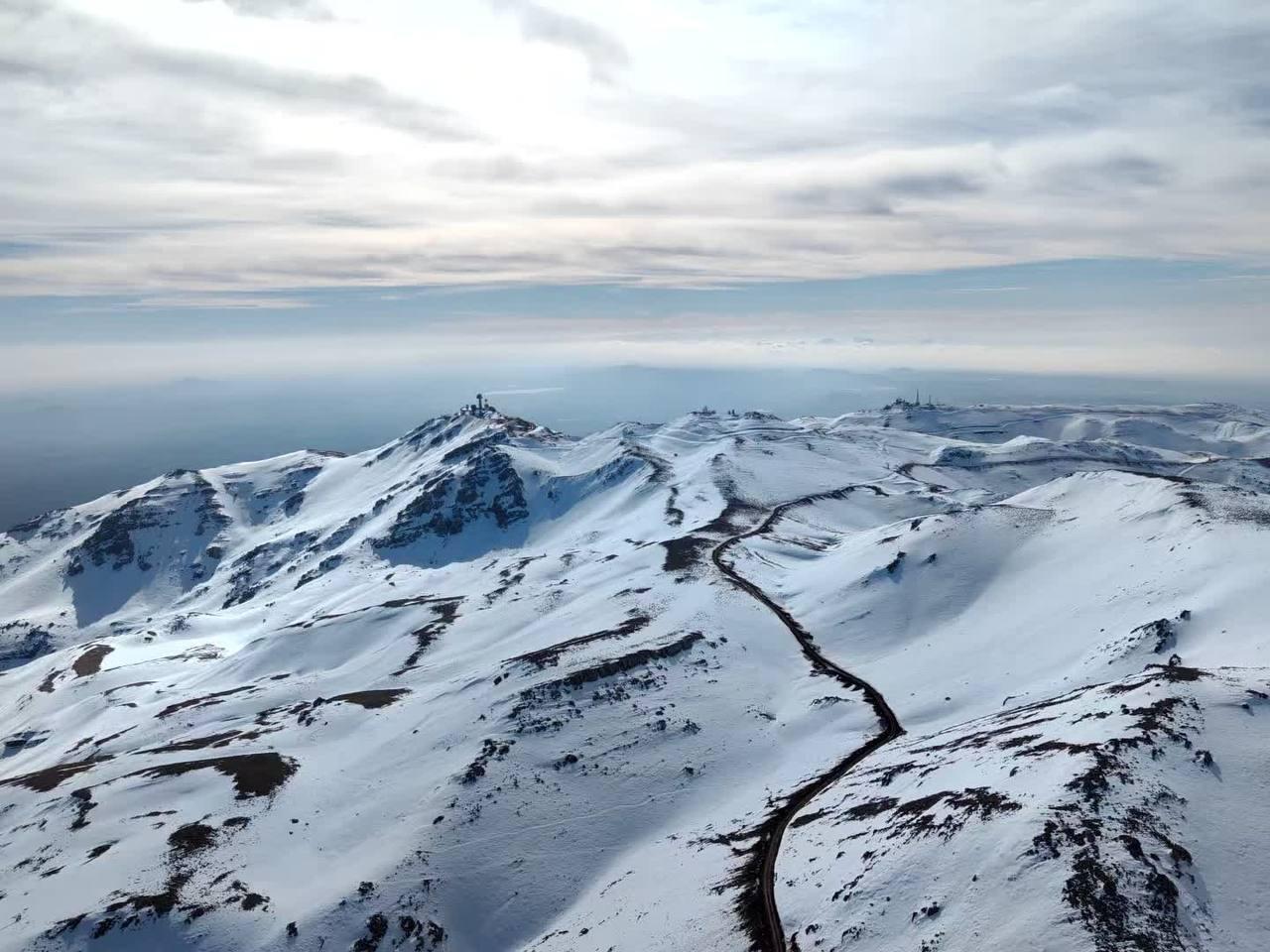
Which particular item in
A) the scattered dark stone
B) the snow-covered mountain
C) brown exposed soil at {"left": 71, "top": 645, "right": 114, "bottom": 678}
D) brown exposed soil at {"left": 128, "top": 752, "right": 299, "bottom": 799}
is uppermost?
the snow-covered mountain

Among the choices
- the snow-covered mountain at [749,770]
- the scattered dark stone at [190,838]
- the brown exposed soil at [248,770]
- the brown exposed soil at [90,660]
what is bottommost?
the brown exposed soil at [90,660]

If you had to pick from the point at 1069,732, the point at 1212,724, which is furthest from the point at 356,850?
the point at 1212,724

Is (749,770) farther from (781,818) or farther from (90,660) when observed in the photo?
(90,660)

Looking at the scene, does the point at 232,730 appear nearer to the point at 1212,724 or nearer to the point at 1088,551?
the point at 1212,724

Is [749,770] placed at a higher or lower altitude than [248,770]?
higher

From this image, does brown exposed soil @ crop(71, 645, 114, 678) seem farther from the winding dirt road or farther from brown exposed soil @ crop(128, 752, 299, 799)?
the winding dirt road

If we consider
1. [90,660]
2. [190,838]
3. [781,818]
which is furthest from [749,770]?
[90,660]

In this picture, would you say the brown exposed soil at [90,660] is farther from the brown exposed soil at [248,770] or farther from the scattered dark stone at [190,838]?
the scattered dark stone at [190,838]

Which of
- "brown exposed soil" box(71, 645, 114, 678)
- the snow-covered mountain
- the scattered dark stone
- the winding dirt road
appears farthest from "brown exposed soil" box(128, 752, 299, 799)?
"brown exposed soil" box(71, 645, 114, 678)

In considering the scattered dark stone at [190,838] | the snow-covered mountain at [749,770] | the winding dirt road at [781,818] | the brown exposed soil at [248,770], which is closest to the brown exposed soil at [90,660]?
the snow-covered mountain at [749,770]

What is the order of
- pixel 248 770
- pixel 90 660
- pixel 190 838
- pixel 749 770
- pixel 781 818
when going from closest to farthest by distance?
pixel 781 818 → pixel 190 838 → pixel 749 770 → pixel 248 770 → pixel 90 660

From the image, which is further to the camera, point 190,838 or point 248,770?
point 248,770
